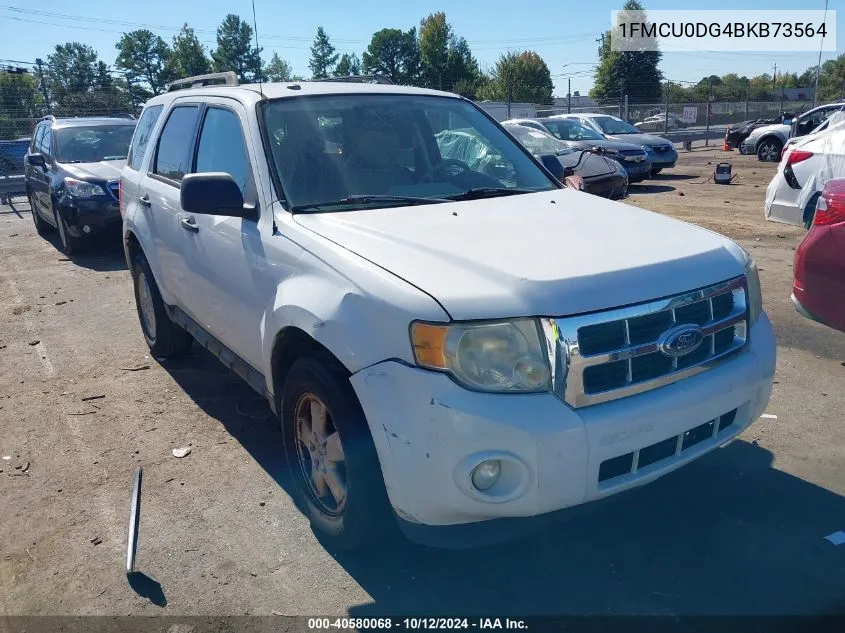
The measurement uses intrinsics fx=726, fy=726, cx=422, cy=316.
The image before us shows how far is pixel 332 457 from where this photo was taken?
118 inches

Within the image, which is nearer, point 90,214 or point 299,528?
point 299,528

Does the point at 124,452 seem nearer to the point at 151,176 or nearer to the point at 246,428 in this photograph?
the point at 246,428

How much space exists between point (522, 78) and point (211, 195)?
3113 inches

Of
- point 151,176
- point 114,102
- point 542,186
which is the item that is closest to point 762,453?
point 542,186

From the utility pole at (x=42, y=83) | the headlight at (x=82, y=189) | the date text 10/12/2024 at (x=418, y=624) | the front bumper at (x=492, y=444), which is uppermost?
the utility pole at (x=42, y=83)

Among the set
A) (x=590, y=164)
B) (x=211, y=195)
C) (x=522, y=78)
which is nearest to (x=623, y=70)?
(x=522, y=78)

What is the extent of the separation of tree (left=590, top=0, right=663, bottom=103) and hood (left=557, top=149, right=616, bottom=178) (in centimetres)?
6586

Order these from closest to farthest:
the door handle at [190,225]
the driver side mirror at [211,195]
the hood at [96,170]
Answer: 1. the driver side mirror at [211,195]
2. the door handle at [190,225]
3. the hood at [96,170]

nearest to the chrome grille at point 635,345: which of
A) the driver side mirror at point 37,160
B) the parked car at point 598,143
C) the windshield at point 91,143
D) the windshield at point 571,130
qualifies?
the windshield at point 91,143

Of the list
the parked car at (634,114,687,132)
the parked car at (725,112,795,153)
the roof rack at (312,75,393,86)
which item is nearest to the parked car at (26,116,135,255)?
the roof rack at (312,75,393,86)

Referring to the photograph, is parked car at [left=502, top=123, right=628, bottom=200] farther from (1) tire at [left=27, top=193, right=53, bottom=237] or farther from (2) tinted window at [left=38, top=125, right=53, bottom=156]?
(1) tire at [left=27, top=193, right=53, bottom=237]

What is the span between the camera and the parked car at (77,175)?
376 inches

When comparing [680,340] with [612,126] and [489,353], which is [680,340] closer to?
[489,353]

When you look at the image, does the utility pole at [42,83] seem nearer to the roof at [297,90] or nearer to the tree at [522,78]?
the roof at [297,90]
